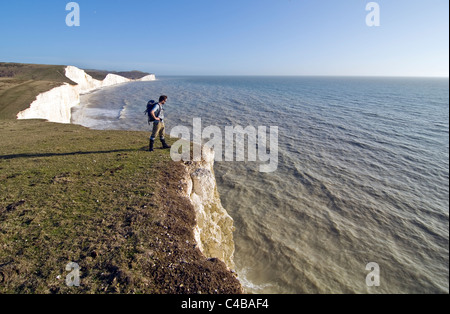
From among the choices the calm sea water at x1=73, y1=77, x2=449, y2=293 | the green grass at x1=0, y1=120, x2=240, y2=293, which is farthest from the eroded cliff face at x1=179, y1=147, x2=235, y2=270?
the green grass at x1=0, y1=120, x2=240, y2=293

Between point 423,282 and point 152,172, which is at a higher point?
point 152,172

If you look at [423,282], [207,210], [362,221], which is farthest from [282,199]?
[423,282]

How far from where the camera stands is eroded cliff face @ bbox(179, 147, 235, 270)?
11.7 m

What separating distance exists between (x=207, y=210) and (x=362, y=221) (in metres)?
12.1

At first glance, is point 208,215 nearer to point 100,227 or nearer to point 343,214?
point 100,227

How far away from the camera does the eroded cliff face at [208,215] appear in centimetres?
1170

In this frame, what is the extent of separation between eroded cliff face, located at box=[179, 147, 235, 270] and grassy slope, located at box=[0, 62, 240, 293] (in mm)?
1071

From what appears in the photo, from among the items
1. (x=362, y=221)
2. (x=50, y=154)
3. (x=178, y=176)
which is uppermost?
(x=50, y=154)

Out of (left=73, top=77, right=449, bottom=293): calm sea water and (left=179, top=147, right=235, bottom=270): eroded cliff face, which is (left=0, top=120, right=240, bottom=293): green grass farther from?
(left=73, top=77, right=449, bottom=293): calm sea water

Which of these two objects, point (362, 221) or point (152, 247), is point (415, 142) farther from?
point (152, 247)

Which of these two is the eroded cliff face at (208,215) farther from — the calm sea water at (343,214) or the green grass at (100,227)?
the green grass at (100,227)

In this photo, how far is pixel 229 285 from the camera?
702 cm

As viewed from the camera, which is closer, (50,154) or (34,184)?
(34,184)

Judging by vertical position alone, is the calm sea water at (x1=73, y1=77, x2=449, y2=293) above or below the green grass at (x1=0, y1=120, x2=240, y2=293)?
below
